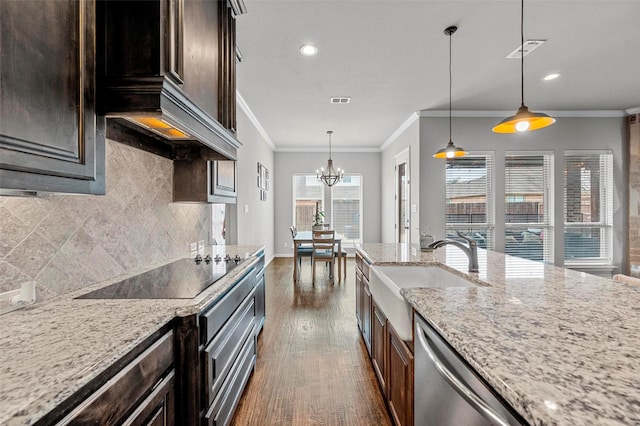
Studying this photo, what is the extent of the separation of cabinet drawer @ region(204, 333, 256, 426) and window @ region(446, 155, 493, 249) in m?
3.65

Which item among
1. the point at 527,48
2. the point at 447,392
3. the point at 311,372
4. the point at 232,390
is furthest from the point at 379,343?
the point at 527,48

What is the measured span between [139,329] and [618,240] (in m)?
6.25

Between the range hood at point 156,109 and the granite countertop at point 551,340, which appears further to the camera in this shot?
the range hood at point 156,109

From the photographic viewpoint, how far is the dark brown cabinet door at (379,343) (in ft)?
5.82

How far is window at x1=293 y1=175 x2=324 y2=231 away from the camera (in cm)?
743

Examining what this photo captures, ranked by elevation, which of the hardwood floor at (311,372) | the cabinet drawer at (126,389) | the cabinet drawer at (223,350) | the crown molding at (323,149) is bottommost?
the hardwood floor at (311,372)

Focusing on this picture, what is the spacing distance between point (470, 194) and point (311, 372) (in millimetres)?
3665

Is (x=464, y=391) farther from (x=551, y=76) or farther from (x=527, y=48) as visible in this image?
(x=551, y=76)

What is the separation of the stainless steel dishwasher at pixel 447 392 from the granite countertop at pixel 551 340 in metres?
0.06

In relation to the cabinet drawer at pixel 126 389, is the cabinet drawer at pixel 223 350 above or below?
below

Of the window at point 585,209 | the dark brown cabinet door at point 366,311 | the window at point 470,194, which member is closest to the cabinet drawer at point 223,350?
the dark brown cabinet door at point 366,311

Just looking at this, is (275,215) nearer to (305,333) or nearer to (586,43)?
(305,333)

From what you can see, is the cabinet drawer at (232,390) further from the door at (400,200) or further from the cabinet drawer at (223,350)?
the door at (400,200)

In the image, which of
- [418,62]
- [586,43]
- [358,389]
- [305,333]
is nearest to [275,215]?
[305,333]
